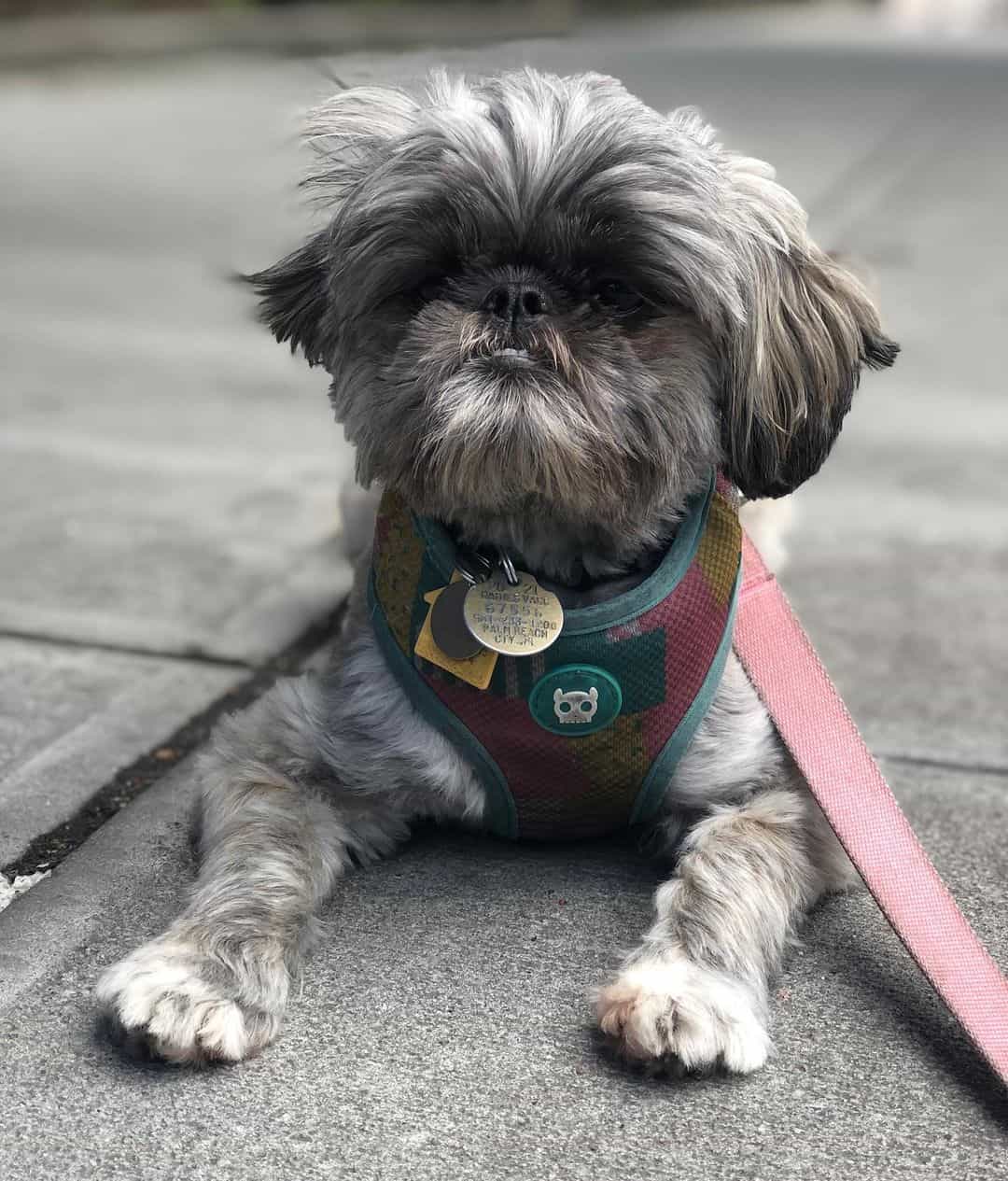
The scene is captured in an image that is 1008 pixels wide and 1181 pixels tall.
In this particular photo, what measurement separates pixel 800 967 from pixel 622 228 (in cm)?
147

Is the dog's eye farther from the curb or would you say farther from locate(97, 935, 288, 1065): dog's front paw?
the curb

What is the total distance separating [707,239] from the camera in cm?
288

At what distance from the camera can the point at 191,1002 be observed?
8.80 ft

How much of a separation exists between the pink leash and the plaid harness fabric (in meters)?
0.12

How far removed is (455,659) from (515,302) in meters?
0.72

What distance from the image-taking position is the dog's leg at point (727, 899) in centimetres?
270

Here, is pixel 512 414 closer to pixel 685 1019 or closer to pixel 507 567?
pixel 507 567

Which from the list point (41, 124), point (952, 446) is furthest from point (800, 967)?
point (41, 124)

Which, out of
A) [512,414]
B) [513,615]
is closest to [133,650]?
[513,615]

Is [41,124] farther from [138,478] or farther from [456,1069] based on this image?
[456,1069]

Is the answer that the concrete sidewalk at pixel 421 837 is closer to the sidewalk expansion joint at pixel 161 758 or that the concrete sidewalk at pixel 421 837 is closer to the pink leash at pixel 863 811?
the sidewalk expansion joint at pixel 161 758

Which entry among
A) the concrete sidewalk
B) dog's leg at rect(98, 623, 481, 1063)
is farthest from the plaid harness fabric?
the concrete sidewalk

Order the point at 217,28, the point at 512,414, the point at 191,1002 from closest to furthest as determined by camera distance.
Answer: the point at 191,1002 < the point at 512,414 < the point at 217,28

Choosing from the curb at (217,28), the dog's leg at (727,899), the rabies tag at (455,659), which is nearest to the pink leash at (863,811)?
the dog's leg at (727,899)
